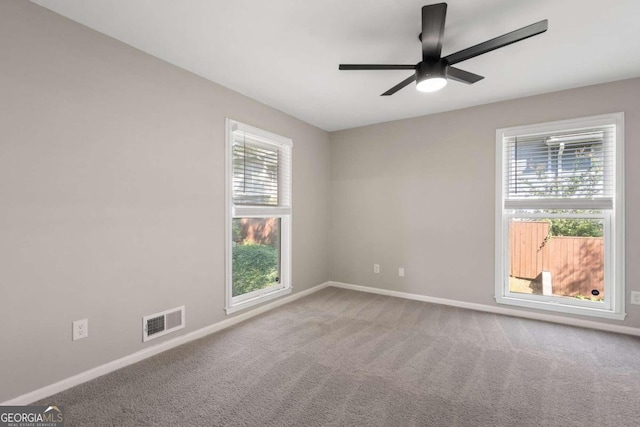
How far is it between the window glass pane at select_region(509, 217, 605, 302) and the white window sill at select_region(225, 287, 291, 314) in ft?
9.26

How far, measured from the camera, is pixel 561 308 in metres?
3.17

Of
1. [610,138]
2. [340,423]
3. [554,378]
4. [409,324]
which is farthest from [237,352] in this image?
[610,138]

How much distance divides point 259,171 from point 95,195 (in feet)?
5.73

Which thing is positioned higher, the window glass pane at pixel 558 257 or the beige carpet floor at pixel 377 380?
the window glass pane at pixel 558 257

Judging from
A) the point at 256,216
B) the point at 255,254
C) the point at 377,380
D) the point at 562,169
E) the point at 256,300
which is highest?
the point at 562,169

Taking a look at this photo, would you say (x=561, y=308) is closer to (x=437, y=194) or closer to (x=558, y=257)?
(x=558, y=257)

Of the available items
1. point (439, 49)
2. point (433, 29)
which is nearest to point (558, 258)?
point (439, 49)

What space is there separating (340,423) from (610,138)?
147 inches

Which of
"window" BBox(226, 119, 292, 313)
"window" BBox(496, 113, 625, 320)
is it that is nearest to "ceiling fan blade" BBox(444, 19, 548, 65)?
"window" BBox(496, 113, 625, 320)

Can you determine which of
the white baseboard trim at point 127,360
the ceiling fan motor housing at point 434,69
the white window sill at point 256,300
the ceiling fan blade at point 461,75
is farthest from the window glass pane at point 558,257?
the white baseboard trim at point 127,360

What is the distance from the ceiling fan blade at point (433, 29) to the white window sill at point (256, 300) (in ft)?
9.56

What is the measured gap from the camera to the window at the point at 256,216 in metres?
3.18

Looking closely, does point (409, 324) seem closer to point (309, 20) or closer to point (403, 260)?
point (403, 260)

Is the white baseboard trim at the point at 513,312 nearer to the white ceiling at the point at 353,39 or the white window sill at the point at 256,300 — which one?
the white window sill at the point at 256,300
